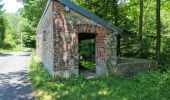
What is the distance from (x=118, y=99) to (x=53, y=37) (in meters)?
4.79

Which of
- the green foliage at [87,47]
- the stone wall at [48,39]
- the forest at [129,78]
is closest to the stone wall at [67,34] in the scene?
the stone wall at [48,39]

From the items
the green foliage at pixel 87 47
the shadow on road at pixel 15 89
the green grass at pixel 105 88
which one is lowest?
the shadow on road at pixel 15 89

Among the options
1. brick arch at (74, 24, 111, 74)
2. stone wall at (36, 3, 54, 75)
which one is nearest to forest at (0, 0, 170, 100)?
stone wall at (36, 3, 54, 75)

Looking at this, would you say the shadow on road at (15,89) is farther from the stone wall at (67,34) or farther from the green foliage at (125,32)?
the green foliage at (125,32)

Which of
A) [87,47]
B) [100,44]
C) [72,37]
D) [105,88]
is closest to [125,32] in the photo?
Result: [87,47]

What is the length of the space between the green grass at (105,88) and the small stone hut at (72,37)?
80 cm

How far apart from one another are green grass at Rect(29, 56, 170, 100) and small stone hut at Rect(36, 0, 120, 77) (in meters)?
0.80

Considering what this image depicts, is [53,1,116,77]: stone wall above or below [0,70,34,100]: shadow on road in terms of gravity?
above

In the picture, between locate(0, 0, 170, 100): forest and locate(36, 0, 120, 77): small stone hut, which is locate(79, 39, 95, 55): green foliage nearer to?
locate(0, 0, 170, 100): forest

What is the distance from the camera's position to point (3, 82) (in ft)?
44.0

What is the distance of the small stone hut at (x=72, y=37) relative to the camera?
1234 centimetres

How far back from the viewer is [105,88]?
10.5 metres

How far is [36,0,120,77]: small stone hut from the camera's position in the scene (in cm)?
1234

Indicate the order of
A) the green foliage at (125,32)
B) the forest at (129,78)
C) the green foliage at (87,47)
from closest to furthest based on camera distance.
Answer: the forest at (129,78) → the green foliage at (125,32) → the green foliage at (87,47)
